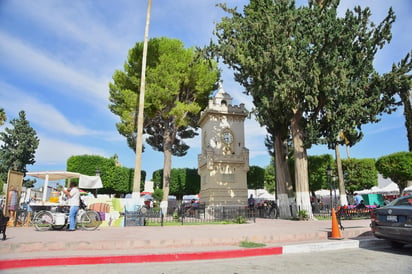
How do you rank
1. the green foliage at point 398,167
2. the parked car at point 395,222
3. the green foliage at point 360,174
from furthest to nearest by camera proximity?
the green foliage at point 360,174 < the green foliage at point 398,167 < the parked car at point 395,222

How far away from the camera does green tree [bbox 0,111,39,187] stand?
147 ft

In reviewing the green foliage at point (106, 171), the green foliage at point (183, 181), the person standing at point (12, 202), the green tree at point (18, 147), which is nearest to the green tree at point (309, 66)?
the person standing at point (12, 202)

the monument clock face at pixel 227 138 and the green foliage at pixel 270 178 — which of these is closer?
the monument clock face at pixel 227 138

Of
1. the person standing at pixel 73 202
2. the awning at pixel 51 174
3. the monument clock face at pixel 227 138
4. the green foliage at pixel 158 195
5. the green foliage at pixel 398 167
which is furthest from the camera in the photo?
the green foliage at pixel 158 195

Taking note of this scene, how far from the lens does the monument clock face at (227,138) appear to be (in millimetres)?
25156

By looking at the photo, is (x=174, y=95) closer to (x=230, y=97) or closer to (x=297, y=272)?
(x=230, y=97)

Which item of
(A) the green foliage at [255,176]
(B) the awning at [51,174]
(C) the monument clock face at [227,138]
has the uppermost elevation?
(C) the monument clock face at [227,138]

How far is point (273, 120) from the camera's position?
19.3 metres

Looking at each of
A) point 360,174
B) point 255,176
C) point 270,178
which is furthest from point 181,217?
point 270,178

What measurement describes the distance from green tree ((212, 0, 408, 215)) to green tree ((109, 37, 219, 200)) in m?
8.01

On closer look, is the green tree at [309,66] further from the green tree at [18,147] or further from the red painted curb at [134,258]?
the green tree at [18,147]

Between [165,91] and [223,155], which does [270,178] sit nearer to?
[223,155]

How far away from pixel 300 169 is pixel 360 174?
59.1 ft

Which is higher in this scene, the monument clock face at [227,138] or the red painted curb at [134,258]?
the monument clock face at [227,138]
